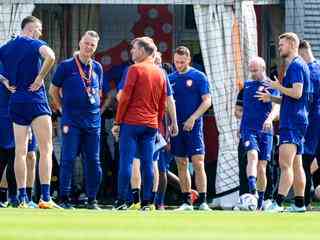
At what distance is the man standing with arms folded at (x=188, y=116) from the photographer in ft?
56.7

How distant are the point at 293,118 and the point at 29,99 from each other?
3.07m

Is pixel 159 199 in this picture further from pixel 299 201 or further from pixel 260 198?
pixel 299 201

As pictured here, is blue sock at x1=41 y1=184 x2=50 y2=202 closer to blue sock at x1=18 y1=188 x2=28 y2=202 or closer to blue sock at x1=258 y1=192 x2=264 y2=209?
blue sock at x1=18 y1=188 x2=28 y2=202

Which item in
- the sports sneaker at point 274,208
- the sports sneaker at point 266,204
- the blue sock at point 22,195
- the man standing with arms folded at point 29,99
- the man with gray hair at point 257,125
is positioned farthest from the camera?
the man with gray hair at point 257,125

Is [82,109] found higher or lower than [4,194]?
higher

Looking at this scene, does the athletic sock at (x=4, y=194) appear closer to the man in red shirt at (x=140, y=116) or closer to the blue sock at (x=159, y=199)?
the blue sock at (x=159, y=199)

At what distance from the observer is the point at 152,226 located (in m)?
11.2

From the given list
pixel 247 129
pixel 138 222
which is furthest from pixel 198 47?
pixel 138 222

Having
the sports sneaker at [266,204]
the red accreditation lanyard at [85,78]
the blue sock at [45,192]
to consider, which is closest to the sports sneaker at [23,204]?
the blue sock at [45,192]

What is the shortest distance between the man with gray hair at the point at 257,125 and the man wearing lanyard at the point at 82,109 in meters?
2.48

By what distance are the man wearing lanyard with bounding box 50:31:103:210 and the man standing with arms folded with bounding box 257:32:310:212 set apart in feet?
6.87

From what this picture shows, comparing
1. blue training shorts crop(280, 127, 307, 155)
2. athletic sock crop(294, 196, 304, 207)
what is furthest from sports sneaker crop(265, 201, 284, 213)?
blue training shorts crop(280, 127, 307, 155)

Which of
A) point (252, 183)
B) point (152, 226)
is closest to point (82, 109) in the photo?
point (252, 183)

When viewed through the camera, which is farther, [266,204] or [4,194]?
[266,204]
